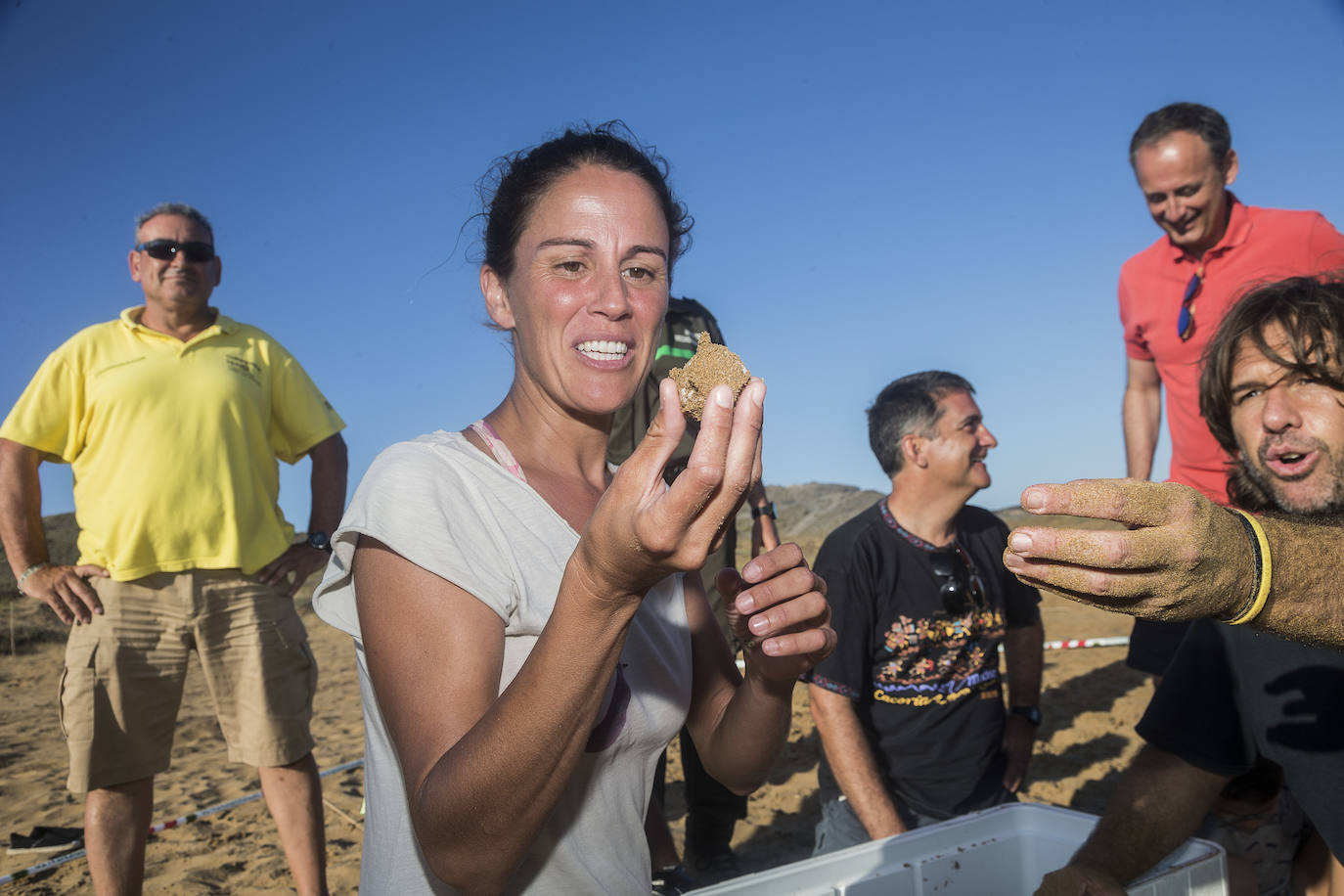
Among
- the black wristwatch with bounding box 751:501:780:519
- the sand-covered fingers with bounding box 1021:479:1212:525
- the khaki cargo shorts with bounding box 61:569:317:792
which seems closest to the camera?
the sand-covered fingers with bounding box 1021:479:1212:525

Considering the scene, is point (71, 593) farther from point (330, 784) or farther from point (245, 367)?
point (330, 784)

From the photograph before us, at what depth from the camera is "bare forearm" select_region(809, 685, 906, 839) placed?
3.53 meters

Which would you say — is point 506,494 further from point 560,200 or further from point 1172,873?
point 1172,873

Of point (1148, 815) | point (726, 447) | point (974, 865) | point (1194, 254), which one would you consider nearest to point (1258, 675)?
point (1148, 815)

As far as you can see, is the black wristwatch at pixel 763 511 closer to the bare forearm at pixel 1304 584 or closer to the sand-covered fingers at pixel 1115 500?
the bare forearm at pixel 1304 584

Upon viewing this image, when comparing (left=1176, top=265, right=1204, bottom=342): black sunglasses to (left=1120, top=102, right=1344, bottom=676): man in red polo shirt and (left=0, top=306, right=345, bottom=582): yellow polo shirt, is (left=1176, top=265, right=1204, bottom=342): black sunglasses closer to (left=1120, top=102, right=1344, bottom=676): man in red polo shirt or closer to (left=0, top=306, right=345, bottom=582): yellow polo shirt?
(left=1120, top=102, right=1344, bottom=676): man in red polo shirt

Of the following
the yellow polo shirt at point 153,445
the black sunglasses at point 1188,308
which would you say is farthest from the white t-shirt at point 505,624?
the black sunglasses at point 1188,308

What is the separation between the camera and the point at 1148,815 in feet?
8.00

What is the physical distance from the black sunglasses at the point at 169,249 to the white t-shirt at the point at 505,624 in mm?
3373

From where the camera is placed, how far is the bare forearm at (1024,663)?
14.9ft

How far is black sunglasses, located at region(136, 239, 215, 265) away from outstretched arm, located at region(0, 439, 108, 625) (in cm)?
113

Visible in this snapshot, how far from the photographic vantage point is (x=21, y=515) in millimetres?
4402

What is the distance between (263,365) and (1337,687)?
15.7 feet

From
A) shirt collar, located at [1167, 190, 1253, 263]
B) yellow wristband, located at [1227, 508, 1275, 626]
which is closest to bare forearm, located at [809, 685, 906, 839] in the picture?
yellow wristband, located at [1227, 508, 1275, 626]
